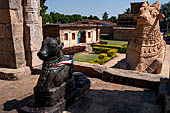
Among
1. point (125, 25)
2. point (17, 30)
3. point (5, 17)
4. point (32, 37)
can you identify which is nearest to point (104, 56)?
point (32, 37)

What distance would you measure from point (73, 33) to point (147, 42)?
40.3 ft

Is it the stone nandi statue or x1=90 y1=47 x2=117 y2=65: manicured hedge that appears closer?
the stone nandi statue

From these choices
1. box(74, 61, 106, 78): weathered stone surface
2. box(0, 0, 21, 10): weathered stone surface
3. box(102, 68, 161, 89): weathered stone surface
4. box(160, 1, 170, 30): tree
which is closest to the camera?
box(102, 68, 161, 89): weathered stone surface

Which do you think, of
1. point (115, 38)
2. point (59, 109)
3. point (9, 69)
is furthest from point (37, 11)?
point (115, 38)

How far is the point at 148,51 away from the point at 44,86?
421 cm

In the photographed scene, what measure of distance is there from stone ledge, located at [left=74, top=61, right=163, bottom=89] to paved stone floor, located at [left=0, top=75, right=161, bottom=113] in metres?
0.16

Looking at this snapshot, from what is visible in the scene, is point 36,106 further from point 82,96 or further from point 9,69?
point 9,69

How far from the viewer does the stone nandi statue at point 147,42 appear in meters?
5.16

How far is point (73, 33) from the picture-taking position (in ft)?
54.7

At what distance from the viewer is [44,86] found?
248 cm

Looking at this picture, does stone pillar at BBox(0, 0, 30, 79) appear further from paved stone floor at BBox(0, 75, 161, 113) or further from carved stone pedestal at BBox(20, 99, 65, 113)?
carved stone pedestal at BBox(20, 99, 65, 113)

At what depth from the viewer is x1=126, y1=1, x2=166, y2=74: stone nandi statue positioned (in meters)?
5.16

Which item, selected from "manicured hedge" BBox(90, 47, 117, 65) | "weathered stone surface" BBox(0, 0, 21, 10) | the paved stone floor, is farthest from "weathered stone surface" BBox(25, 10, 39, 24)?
"manicured hedge" BBox(90, 47, 117, 65)

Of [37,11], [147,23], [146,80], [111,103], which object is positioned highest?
[37,11]
